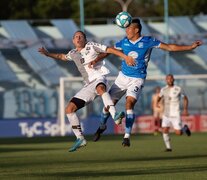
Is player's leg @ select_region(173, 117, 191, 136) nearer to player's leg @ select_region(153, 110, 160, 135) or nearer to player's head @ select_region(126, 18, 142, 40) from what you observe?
player's head @ select_region(126, 18, 142, 40)

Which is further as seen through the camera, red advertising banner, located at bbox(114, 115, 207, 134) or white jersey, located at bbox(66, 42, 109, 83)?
red advertising banner, located at bbox(114, 115, 207, 134)

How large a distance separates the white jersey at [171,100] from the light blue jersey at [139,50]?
26.6 ft

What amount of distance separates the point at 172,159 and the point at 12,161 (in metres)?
3.42

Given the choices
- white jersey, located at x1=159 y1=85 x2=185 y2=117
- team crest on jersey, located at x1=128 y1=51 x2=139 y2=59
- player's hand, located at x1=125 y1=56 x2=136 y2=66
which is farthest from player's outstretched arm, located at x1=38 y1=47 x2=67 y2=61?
white jersey, located at x1=159 y1=85 x2=185 y2=117

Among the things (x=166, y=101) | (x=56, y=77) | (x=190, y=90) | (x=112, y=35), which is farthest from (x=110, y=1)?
(x=166, y=101)

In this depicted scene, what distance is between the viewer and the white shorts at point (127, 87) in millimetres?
18841

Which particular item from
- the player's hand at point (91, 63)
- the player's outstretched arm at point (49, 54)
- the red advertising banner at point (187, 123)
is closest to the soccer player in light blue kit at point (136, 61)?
the player's hand at point (91, 63)

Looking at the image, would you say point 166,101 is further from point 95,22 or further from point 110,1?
point 110,1

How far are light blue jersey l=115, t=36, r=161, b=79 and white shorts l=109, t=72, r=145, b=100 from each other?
0.37 ft

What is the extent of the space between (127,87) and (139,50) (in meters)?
0.80

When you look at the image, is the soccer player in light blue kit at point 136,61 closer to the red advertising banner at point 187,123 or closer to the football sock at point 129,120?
the football sock at point 129,120

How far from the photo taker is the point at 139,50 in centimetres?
1878

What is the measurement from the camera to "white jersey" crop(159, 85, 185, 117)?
27.6m

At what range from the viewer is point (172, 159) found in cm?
1988
